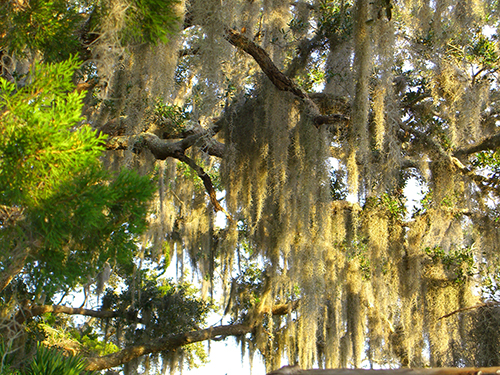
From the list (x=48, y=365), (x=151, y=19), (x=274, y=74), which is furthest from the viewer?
(x=274, y=74)

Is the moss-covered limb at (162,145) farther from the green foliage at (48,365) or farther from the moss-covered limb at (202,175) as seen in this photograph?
the green foliage at (48,365)

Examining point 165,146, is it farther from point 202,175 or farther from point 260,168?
point 260,168

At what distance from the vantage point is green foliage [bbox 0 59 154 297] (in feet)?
7.62

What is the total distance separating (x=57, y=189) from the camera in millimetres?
2393

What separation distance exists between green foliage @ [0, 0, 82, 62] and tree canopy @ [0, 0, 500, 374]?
0.05ft

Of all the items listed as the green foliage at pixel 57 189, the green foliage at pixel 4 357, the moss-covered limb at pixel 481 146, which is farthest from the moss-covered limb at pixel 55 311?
the moss-covered limb at pixel 481 146

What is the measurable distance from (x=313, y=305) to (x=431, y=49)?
2.89 meters

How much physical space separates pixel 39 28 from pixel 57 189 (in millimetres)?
1502

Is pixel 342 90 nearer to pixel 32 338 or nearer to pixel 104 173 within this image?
pixel 104 173

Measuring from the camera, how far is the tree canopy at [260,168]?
2572mm

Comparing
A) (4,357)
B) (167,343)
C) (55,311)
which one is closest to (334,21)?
(4,357)

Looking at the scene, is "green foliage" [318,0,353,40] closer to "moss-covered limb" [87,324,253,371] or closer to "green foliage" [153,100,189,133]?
"green foliage" [153,100,189,133]

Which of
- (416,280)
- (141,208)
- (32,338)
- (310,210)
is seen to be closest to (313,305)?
(310,210)

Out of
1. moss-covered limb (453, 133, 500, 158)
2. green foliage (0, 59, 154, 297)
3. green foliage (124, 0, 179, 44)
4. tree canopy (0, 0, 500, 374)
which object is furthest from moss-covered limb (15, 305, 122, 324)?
moss-covered limb (453, 133, 500, 158)
